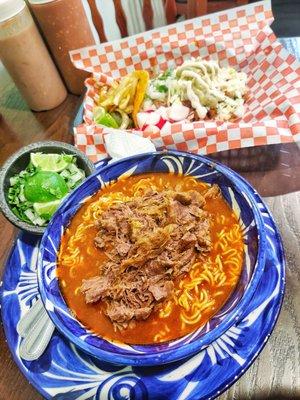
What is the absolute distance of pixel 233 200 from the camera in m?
1.37

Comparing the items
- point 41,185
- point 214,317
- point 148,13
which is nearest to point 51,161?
point 41,185

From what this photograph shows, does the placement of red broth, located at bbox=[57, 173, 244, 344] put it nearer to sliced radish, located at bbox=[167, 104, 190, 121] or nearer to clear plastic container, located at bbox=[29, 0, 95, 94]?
sliced radish, located at bbox=[167, 104, 190, 121]

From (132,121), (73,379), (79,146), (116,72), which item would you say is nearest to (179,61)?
(116,72)

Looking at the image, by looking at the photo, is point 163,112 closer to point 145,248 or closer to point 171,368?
point 145,248

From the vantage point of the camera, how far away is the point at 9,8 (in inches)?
79.3

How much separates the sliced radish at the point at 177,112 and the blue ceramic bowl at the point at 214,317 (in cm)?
65

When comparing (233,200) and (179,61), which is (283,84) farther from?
(233,200)

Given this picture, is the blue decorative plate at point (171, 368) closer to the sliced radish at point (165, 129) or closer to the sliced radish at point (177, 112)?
the sliced radish at point (165, 129)

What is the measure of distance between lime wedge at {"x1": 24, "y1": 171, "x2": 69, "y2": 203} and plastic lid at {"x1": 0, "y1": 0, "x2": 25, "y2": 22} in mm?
1009

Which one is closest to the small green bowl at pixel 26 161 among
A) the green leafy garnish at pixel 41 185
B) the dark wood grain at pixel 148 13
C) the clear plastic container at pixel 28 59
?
the green leafy garnish at pixel 41 185

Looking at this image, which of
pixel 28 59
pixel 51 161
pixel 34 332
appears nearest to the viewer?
pixel 34 332

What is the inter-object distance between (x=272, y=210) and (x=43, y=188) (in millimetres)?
1055

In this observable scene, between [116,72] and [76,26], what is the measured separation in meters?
0.42

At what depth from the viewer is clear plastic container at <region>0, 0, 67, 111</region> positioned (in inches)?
81.1
